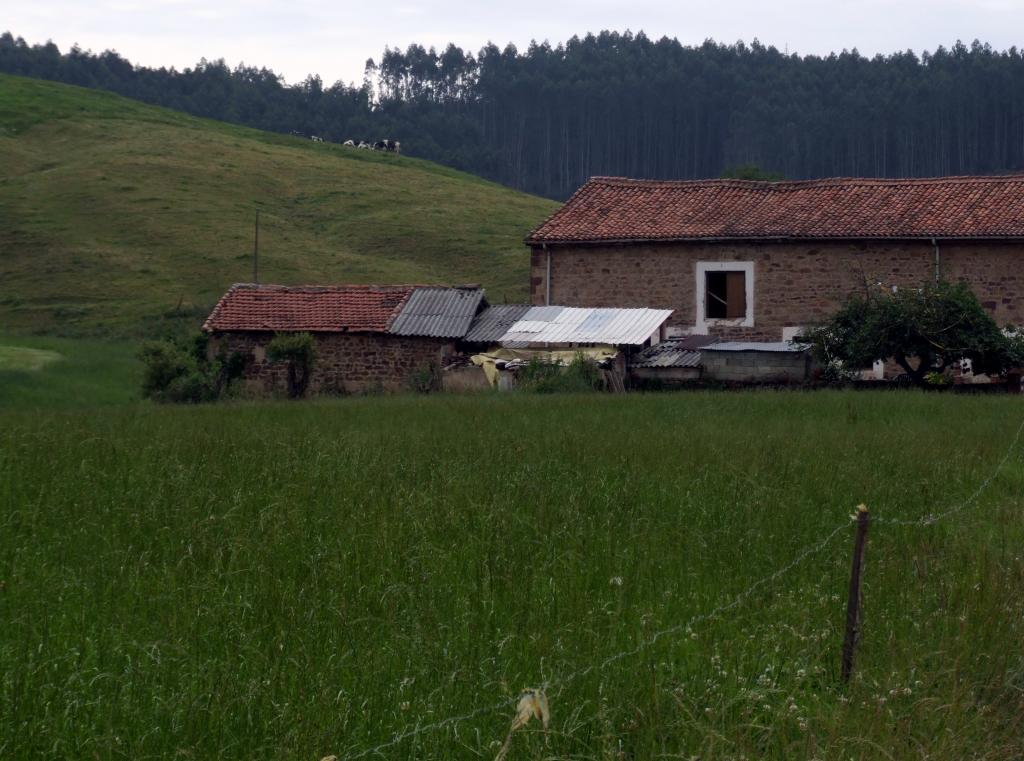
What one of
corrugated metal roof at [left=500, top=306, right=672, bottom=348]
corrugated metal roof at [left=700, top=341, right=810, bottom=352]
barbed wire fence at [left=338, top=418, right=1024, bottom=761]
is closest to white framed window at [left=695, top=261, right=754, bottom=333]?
corrugated metal roof at [left=700, top=341, right=810, bottom=352]

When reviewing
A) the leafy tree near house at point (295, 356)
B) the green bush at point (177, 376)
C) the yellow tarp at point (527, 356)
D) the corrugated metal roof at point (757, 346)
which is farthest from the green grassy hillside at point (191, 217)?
the corrugated metal roof at point (757, 346)

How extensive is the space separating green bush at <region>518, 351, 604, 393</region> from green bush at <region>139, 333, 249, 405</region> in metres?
6.88

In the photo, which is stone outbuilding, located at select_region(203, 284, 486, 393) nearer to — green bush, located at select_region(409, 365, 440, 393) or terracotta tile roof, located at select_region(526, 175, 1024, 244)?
green bush, located at select_region(409, 365, 440, 393)

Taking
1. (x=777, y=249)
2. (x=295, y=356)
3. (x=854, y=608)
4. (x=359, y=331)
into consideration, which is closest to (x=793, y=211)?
(x=777, y=249)

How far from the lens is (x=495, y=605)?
6.16 meters

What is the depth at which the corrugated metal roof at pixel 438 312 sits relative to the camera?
2873 centimetres

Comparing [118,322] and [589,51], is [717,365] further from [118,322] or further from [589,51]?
[589,51]

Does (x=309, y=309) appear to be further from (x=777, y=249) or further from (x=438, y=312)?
(x=777, y=249)

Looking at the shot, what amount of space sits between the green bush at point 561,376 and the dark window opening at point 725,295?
15.2 ft

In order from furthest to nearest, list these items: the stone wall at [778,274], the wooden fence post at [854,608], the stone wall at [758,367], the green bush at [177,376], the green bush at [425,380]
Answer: the green bush at [425,380], the green bush at [177,376], the stone wall at [778,274], the stone wall at [758,367], the wooden fence post at [854,608]

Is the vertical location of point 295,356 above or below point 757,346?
below

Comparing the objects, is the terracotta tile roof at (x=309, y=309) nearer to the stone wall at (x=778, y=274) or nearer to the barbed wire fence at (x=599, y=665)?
the stone wall at (x=778, y=274)

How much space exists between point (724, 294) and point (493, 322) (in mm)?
5415

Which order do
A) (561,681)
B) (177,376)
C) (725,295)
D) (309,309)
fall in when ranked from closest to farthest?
1. (561,681)
2. (177,376)
3. (725,295)
4. (309,309)
